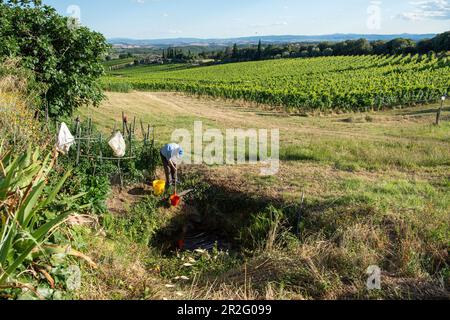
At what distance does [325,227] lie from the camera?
280 inches

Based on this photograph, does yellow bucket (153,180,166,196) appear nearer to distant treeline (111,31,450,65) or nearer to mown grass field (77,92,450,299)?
mown grass field (77,92,450,299)

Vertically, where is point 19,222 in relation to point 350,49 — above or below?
below

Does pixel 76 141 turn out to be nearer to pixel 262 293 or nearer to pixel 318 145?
pixel 262 293

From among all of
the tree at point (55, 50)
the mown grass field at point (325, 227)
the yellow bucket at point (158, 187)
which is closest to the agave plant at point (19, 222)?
the mown grass field at point (325, 227)

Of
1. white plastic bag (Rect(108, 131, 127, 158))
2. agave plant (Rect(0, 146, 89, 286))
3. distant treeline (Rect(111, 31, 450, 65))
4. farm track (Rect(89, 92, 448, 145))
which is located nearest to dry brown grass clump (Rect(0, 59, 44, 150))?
white plastic bag (Rect(108, 131, 127, 158))

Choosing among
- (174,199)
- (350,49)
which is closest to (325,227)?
(174,199)

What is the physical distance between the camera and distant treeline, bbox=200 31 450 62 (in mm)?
64062

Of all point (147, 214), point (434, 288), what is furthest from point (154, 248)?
point (434, 288)

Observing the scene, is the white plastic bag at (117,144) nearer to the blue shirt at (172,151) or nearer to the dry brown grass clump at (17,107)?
the blue shirt at (172,151)

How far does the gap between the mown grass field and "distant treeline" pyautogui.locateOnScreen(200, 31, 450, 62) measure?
57.6 meters

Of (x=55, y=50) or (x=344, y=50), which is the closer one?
(x=55, y=50)

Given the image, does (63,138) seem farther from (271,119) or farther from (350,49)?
(350,49)

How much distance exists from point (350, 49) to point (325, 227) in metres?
73.3

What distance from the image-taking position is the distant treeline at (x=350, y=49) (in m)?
64.1
